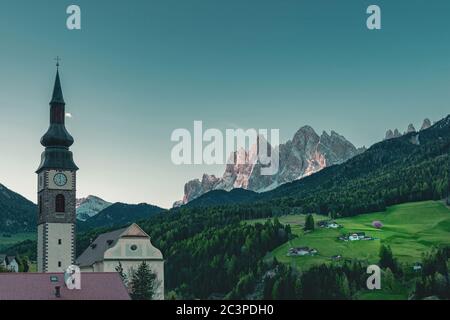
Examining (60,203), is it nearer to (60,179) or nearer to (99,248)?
(60,179)

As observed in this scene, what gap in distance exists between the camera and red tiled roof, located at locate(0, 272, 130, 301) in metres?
80.2

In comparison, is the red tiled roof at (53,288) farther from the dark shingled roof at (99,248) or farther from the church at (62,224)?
the dark shingled roof at (99,248)

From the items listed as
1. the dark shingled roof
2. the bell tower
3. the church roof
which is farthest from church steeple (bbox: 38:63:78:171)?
A: the dark shingled roof

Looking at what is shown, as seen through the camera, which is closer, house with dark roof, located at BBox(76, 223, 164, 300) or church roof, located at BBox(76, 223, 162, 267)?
house with dark roof, located at BBox(76, 223, 164, 300)

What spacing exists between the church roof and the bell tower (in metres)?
9.94

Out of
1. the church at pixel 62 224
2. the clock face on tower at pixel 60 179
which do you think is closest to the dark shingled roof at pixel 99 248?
the church at pixel 62 224

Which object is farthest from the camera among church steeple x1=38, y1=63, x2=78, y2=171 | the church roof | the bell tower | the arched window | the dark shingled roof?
the dark shingled roof

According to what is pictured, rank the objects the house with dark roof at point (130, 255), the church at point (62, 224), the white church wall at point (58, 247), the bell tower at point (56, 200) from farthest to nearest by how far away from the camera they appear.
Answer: the house with dark roof at point (130, 255), the church at point (62, 224), the bell tower at point (56, 200), the white church wall at point (58, 247)

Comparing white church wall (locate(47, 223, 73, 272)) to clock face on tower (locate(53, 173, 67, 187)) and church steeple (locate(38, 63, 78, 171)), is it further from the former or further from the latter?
church steeple (locate(38, 63, 78, 171))

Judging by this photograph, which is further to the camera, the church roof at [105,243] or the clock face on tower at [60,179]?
the church roof at [105,243]

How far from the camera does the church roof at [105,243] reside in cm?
13088

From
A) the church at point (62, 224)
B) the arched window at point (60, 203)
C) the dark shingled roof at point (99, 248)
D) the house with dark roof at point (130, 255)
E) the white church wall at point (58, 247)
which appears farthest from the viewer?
the dark shingled roof at point (99, 248)

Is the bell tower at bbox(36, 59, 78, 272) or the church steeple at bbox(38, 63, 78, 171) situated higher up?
the church steeple at bbox(38, 63, 78, 171)
